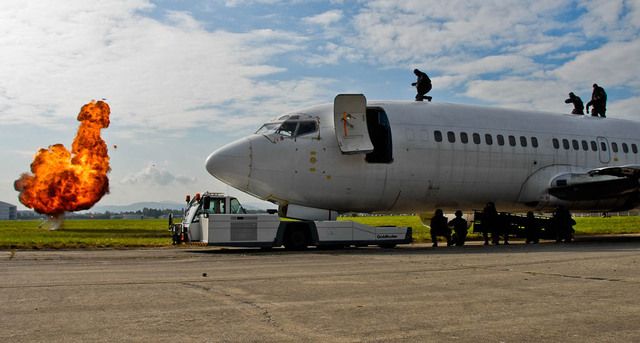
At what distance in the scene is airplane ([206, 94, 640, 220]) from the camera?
19844mm

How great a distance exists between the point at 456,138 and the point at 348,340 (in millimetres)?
16834

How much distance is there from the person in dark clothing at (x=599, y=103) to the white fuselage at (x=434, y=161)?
4.59 ft

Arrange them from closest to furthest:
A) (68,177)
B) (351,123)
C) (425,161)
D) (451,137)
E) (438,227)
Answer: (351,123)
(425,161)
(451,137)
(438,227)
(68,177)

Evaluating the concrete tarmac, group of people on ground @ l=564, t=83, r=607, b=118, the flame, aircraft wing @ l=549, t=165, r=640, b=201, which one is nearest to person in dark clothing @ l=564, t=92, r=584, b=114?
group of people on ground @ l=564, t=83, r=607, b=118

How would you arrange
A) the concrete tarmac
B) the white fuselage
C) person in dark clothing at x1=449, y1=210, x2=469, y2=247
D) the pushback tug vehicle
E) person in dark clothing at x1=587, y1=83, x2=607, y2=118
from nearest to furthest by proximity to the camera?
1. the concrete tarmac
2. the pushback tug vehicle
3. the white fuselage
4. person in dark clothing at x1=449, y1=210, x2=469, y2=247
5. person in dark clothing at x1=587, y1=83, x2=607, y2=118

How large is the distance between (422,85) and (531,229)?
23.5ft

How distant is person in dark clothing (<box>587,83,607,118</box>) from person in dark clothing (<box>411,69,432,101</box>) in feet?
30.0

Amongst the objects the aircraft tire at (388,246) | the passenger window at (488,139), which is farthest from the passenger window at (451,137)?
the aircraft tire at (388,246)

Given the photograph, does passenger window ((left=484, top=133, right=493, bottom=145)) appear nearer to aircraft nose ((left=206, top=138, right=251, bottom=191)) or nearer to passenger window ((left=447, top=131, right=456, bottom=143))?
passenger window ((left=447, top=131, right=456, bottom=143))

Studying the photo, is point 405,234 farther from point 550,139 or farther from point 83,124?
point 83,124

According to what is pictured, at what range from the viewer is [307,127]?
20.3 meters

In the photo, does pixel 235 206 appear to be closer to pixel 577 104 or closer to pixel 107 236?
pixel 577 104

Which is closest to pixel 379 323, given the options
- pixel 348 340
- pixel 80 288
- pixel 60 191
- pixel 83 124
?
pixel 348 340

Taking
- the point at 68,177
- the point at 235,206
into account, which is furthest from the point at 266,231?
the point at 68,177
